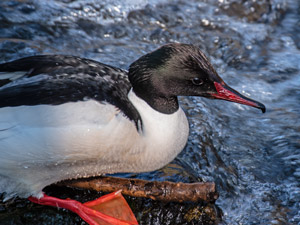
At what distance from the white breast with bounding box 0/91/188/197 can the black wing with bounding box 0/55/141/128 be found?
2.3 inches

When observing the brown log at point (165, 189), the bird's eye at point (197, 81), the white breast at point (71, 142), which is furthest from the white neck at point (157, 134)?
the bird's eye at point (197, 81)

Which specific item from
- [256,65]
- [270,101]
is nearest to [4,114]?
[270,101]

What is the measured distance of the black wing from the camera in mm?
2816

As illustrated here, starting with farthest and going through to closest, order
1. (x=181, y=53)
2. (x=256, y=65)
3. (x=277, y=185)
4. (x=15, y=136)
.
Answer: (x=256, y=65) < (x=277, y=185) < (x=181, y=53) < (x=15, y=136)

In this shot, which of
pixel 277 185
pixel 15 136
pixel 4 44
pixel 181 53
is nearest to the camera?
pixel 15 136

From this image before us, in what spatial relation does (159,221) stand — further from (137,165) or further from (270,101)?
(270,101)

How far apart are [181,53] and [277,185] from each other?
1.69 meters

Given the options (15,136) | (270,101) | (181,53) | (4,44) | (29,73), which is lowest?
(270,101)

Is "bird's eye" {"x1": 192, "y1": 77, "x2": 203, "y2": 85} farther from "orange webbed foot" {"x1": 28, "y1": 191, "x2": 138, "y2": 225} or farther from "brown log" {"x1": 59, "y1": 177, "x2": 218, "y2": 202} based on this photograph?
"orange webbed foot" {"x1": 28, "y1": 191, "x2": 138, "y2": 225}

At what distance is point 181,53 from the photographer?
2955 mm

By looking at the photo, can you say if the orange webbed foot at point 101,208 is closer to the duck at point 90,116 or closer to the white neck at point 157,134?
the duck at point 90,116

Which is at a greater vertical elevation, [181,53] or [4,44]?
[181,53]

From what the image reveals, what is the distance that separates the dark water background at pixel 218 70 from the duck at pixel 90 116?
12.4 inches

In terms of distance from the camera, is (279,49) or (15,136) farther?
(279,49)
